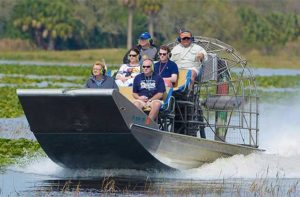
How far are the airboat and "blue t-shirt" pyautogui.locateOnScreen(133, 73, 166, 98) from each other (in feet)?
0.91

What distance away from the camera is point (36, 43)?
112 metres

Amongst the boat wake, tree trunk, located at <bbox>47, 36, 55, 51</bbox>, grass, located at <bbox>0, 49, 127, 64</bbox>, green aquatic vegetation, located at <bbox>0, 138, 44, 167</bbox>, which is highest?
the boat wake

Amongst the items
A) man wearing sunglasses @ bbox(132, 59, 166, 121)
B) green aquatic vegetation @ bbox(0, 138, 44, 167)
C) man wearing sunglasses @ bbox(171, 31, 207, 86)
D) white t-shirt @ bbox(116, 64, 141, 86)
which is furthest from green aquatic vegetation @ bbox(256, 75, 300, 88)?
man wearing sunglasses @ bbox(132, 59, 166, 121)

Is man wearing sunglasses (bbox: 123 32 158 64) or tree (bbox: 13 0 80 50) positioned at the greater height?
man wearing sunglasses (bbox: 123 32 158 64)

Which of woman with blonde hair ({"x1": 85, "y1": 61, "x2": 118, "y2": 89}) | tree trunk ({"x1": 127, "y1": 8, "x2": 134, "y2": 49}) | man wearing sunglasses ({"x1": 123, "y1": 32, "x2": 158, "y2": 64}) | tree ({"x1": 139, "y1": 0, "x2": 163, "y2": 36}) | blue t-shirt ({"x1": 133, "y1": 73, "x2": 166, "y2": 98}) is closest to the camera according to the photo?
woman with blonde hair ({"x1": 85, "y1": 61, "x2": 118, "y2": 89})

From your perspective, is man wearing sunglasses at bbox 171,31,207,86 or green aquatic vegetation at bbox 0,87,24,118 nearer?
man wearing sunglasses at bbox 171,31,207,86

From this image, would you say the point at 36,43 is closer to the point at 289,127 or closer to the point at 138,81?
the point at 289,127

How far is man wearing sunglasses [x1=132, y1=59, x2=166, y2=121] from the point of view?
18188 mm

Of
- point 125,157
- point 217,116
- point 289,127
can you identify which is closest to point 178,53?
point 217,116

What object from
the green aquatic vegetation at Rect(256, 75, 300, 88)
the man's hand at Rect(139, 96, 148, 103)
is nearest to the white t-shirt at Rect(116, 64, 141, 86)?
the man's hand at Rect(139, 96, 148, 103)

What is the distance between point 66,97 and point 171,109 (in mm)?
2526

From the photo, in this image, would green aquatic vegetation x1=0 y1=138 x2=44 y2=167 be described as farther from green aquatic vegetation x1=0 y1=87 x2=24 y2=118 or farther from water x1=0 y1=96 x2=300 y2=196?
green aquatic vegetation x1=0 y1=87 x2=24 y2=118

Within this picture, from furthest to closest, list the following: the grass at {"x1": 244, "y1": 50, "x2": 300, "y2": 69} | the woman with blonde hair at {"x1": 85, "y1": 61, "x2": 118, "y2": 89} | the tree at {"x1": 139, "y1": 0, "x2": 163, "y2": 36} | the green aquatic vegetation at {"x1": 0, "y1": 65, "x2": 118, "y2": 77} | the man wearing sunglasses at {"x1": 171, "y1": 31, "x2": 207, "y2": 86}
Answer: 1. the tree at {"x1": 139, "y1": 0, "x2": 163, "y2": 36}
2. the grass at {"x1": 244, "y1": 50, "x2": 300, "y2": 69}
3. the green aquatic vegetation at {"x1": 0, "y1": 65, "x2": 118, "y2": 77}
4. the man wearing sunglasses at {"x1": 171, "y1": 31, "x2": 207, "y2": 86}
5. the woman with blonde hair at {"x1": 85, "y1": 61, "x2": 118, "y2": 89}

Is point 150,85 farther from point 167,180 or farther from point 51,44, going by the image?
point 51,44
